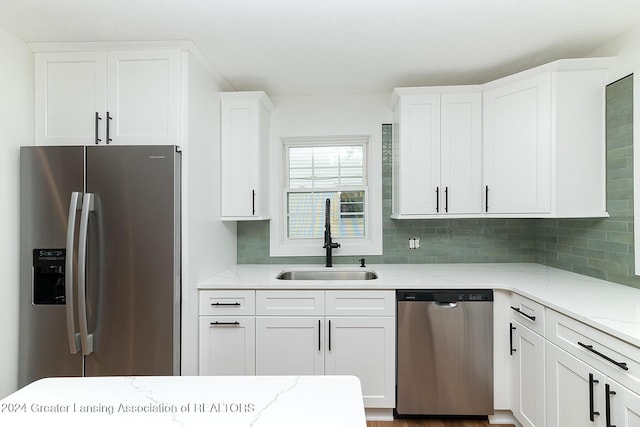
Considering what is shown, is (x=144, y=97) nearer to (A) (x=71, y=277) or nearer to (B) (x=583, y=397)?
(A) (x=71, y=277)

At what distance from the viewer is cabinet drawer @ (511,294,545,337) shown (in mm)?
1842

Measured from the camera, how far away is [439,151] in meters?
2.58

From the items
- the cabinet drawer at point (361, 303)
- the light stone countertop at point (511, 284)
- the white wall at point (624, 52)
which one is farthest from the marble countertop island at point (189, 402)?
the white wall at point (624, 52)

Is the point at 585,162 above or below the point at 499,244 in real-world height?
above

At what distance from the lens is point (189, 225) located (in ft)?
6.85

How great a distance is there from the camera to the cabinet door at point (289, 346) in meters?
2.26

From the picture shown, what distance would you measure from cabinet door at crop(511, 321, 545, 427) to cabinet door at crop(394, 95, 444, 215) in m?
1.01

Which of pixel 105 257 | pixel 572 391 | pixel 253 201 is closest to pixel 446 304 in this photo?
pixel 572 391

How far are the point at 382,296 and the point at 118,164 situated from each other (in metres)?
1.80

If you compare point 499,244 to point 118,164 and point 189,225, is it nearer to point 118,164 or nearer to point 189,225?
point 189,225

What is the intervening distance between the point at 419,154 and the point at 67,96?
2381 mm

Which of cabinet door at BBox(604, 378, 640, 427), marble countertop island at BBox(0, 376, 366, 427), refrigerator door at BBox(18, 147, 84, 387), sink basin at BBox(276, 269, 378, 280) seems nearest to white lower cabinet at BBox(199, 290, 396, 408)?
sink basin at BBox(276, 269, 378, 280)

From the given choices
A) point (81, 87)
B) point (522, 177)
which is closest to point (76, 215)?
point (81, 87)

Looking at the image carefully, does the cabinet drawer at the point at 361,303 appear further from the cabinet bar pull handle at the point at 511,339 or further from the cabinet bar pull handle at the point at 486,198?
the cabinet bar pull handle at the point at 486,198
